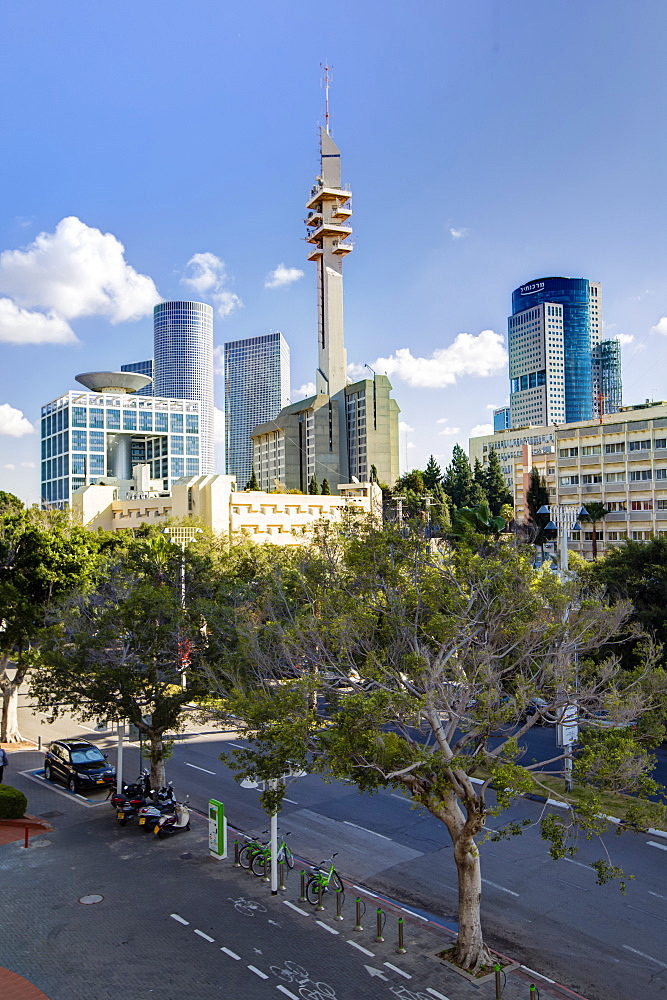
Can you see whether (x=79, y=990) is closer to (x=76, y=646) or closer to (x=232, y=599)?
(x=76, y=646)

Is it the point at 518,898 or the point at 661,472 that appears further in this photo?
the point at 661,472

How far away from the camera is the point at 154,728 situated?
19.7m

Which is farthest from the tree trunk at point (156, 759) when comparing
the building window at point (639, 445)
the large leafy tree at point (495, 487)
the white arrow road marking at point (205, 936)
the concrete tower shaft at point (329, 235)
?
the concrete tower shaft at point (329, 235)

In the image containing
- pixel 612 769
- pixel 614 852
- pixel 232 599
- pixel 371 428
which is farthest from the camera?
pixel 371 428

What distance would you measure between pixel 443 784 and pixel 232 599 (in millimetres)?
10230

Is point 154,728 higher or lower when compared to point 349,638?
lower

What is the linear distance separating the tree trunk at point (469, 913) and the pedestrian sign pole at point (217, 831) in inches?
252

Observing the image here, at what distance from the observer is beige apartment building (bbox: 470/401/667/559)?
7075 cm

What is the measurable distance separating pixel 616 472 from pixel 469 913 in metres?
67.3

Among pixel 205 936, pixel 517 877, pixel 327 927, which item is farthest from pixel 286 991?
pixel 517 877

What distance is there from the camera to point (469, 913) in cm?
1270

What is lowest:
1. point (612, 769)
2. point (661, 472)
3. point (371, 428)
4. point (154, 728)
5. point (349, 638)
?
point (154, 728)

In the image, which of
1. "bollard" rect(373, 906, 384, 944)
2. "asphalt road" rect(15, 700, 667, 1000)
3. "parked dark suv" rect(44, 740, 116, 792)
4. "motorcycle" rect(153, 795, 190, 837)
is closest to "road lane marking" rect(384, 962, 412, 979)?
"bollard" rect(373, 906, 384, 944)

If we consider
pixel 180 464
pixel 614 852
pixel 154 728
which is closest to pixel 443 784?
pixel 614 852
